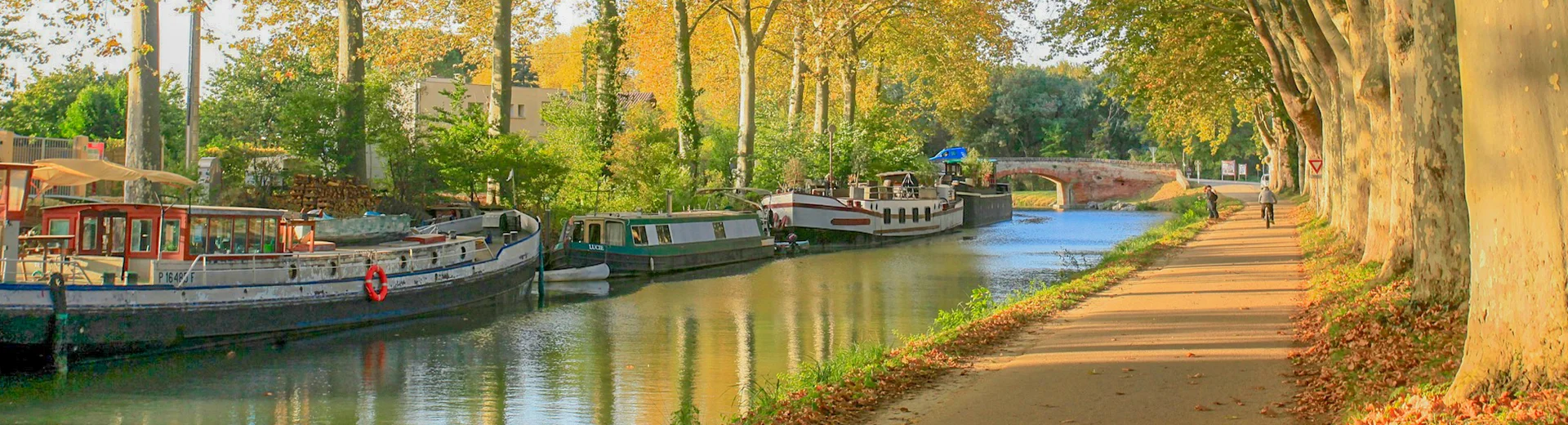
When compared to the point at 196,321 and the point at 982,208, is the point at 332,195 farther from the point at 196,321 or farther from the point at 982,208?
the point at 982,208

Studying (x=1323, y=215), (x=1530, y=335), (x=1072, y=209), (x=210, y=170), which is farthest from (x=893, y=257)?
(x=1072, y=209)

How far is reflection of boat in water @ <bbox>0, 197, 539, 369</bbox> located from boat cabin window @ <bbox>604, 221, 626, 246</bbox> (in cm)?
897

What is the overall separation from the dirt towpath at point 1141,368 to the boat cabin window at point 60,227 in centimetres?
1527

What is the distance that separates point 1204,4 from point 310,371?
21579mm

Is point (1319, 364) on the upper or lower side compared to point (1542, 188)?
lower

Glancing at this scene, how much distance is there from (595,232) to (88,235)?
14962 mm

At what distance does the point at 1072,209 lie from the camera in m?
91.8

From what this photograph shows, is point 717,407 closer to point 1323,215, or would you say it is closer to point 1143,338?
point 1143,338

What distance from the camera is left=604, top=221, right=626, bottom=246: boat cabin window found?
34500mm

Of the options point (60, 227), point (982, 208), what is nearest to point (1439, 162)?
point (60, 227)

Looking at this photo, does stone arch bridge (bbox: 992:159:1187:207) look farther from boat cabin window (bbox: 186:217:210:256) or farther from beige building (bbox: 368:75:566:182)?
boat cabin window (bbox: 186:217:210:256)

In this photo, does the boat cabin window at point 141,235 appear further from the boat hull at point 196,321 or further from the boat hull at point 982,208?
the boat hull at point 982,208

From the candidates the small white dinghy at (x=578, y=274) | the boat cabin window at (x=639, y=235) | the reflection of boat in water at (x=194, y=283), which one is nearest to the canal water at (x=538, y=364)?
the small white dinghy at (x=578, y=274)

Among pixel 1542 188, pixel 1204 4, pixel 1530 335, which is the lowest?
pixel 1530 335
